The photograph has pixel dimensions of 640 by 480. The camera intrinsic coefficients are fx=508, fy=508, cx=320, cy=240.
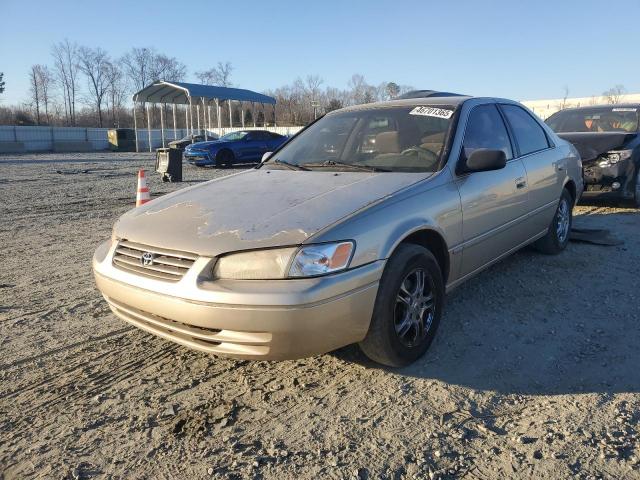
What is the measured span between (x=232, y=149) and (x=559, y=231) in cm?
1529

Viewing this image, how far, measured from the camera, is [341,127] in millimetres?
4184

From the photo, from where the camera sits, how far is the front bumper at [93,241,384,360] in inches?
94.2

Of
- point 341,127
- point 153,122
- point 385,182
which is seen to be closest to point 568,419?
point 385,182

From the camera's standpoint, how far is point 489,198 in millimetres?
3686

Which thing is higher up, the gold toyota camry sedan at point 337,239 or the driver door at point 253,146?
the driver door at point 253,146

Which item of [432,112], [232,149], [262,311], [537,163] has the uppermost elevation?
[432,112]

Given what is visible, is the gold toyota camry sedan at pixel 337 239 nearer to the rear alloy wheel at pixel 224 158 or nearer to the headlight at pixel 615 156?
the headlight at pixel 615 156

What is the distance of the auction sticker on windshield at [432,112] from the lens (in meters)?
3.82

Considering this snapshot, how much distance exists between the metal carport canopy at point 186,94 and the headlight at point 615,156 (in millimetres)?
22071

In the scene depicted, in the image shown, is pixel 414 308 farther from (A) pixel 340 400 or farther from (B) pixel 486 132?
(B) pixel 486 132

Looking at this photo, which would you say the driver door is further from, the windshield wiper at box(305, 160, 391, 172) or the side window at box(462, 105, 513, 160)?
the windshield wiper at box(305, 160, 391, 172)

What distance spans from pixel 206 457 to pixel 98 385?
3.16 feet

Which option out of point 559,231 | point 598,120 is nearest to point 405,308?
point 559,231

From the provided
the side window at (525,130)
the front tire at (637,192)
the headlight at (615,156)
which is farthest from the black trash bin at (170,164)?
the front tire at (637,192)
